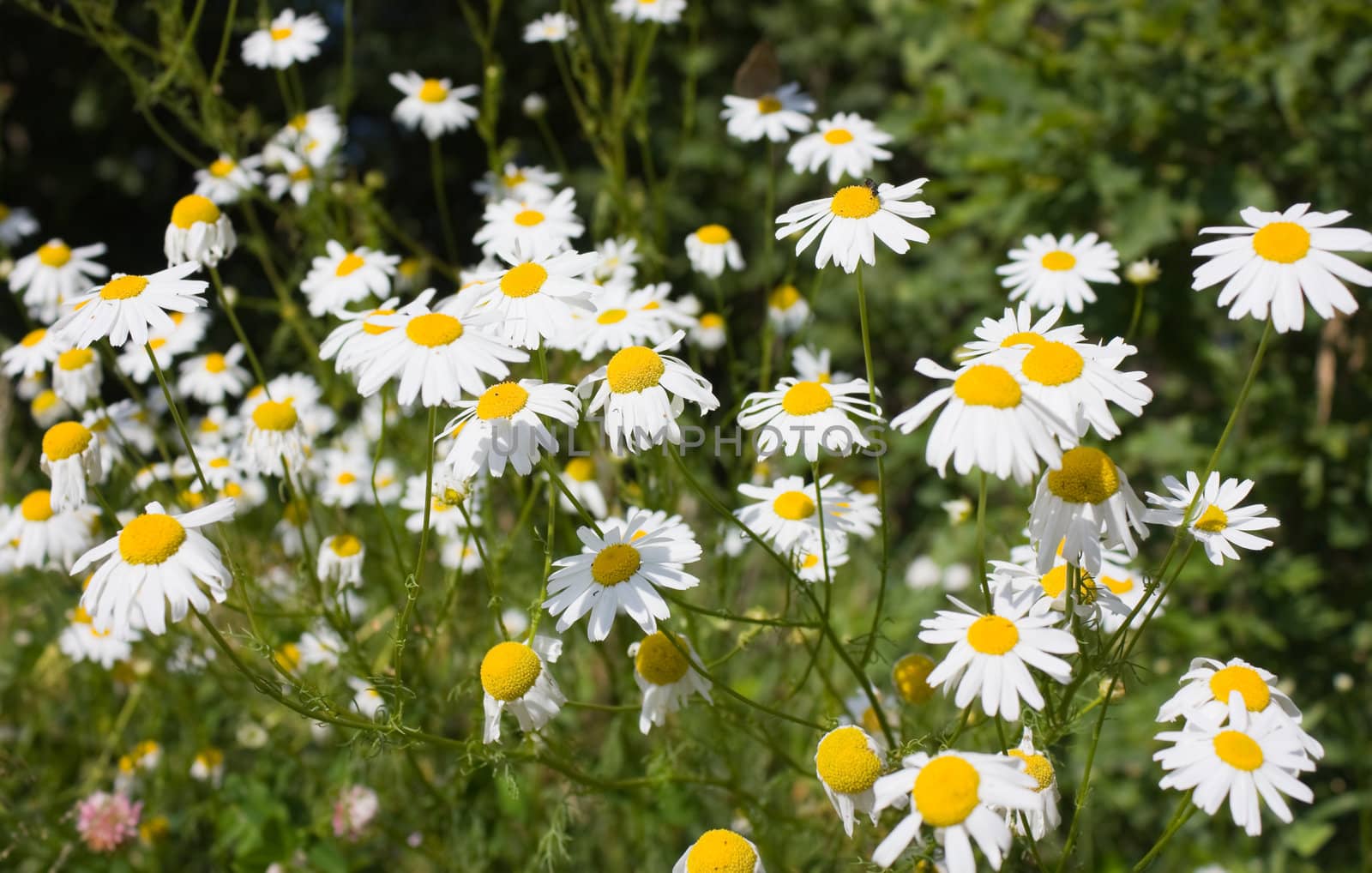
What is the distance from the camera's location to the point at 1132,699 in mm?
2729

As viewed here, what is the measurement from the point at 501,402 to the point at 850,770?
58 cm

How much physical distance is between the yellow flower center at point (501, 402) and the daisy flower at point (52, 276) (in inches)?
48.8

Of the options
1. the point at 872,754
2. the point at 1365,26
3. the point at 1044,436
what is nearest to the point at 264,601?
the point at 872,754

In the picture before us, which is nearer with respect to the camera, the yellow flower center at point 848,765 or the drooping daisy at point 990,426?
the drooping daisy at point 990,426

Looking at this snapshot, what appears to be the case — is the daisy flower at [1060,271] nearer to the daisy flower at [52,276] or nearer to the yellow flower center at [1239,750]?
the yellow flower center at [1239,750]

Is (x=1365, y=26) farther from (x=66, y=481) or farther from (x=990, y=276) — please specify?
(x=66, y=481)

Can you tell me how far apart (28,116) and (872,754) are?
408 cm

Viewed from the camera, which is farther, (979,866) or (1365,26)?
(1365,26)

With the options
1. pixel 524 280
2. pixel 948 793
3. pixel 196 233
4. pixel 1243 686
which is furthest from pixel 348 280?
pixel 1243 686

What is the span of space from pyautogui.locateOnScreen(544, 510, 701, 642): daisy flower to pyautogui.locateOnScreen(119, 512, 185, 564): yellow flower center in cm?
43

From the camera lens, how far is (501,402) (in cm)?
125

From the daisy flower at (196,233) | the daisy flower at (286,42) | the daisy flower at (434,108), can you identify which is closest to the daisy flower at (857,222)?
the daisy flower at (196,233)

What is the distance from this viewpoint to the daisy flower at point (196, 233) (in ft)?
5.64

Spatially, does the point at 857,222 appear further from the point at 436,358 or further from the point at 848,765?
the point at 848,765
